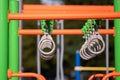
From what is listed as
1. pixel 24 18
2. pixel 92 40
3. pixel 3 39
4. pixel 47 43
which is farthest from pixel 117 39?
pixel 3 39

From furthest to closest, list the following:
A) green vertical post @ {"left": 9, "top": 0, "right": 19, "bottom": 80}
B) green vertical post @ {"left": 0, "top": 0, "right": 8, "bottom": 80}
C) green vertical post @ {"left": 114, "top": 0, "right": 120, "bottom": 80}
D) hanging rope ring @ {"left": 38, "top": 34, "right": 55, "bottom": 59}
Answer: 1. green vertical post @ {"left": 9, "top": 0, "right": 19, "bottom": 80}
2. hanging rope ring @ {"left": 38, "top": 34, "right": 55, "bottom": 59}
3. green vertical post @ {"left": 114, "top": 0, "right": 120, "bottom": 80}
4. green vertical post @ {"left": 0, "top": 0, "right": 8, "bottom": 80}

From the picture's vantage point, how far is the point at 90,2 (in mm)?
19672

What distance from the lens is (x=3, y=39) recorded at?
2449 millimetres

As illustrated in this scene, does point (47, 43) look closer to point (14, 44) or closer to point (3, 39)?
point (14, 44)

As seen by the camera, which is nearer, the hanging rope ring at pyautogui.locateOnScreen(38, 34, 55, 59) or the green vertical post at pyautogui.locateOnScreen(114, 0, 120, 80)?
the green vertical post at pyautogui.locateOnScreen(114, 0, 120, 80)

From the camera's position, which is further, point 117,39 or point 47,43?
point 47,43

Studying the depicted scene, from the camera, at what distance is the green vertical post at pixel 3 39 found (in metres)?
2.44

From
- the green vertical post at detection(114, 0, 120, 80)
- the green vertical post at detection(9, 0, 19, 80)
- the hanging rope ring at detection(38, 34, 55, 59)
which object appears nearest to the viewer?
the green vertical post at detection(114, 0, 120, 80)

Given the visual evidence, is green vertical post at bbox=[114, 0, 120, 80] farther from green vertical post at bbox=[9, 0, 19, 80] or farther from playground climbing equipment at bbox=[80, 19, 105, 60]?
green vertical post at bbox=[9, 0, 19, 80]

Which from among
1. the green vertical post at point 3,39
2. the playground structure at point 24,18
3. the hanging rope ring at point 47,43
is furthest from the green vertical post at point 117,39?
the green vertical post at point 3,39

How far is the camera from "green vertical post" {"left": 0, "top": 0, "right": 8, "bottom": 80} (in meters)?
2.44

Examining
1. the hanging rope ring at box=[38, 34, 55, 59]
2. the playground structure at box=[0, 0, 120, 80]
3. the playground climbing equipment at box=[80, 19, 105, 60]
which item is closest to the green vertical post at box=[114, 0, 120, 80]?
the playground structure at box=[0, 0, 120, 80]

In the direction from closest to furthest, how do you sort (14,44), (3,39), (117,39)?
1. (3,39)
2. (117,39)
3. (14,44)

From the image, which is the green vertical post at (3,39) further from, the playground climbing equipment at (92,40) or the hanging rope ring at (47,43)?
the playground climbing equipment at (92,40)
